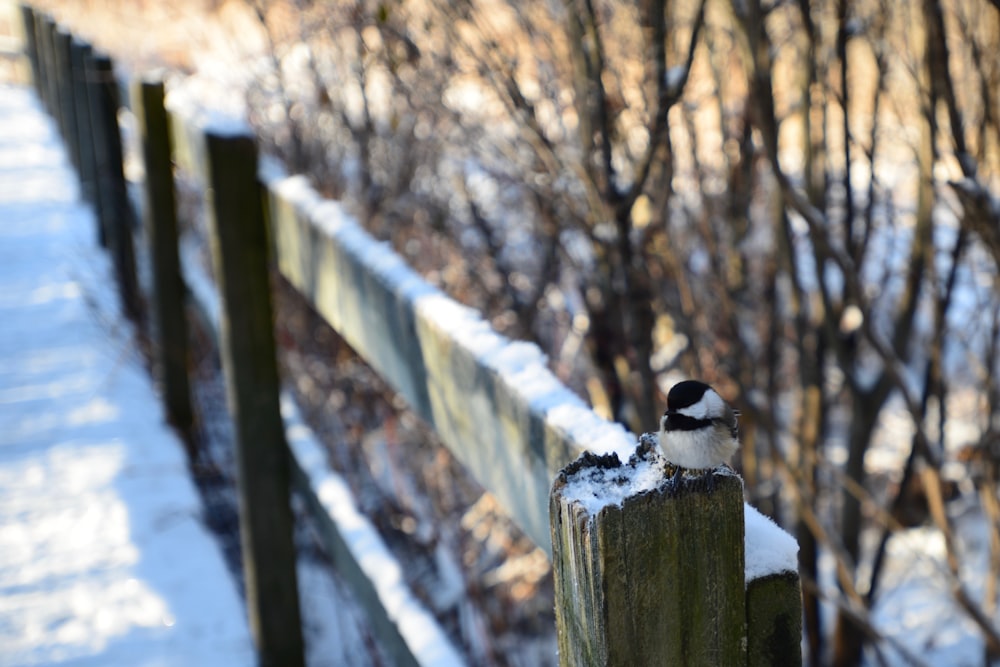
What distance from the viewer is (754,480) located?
4.25 metres

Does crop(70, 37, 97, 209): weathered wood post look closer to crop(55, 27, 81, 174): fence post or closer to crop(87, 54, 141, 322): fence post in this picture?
crop(55, 27, 81, 174): fence post

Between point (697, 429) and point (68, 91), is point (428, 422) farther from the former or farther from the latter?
point (68, 91)

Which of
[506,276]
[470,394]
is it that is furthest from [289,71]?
[470,394]

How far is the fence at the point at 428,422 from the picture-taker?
93 cm

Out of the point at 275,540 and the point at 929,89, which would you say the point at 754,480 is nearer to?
the point at 929,89

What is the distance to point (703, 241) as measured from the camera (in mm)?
4441

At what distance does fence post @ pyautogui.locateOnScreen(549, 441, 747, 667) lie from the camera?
91 centimetres

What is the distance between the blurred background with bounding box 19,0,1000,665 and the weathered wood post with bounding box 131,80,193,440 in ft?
2.96

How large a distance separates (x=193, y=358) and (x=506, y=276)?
4.49ft

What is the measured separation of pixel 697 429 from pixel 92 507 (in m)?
2.38

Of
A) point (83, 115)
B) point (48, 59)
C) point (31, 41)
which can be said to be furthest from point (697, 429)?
point (31, 41)

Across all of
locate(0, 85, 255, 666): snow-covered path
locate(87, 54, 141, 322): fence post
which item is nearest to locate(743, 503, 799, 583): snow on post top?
locate(0, 85, 255, 666): snow-covered path

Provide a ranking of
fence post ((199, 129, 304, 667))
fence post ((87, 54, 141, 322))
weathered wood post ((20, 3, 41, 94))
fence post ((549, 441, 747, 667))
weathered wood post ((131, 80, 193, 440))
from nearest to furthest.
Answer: fence post ((549, 441, 747, 667)) < fence post ((199, 129, 304, 667)) < weathered wood post ((131, 80, 193, 440)) < fence post ((87, 54, 141, 322)) < weathered wood post ((20, 3, 41, 94))

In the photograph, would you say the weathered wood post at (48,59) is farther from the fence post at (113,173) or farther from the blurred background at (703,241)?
the fence post at (113,173)
